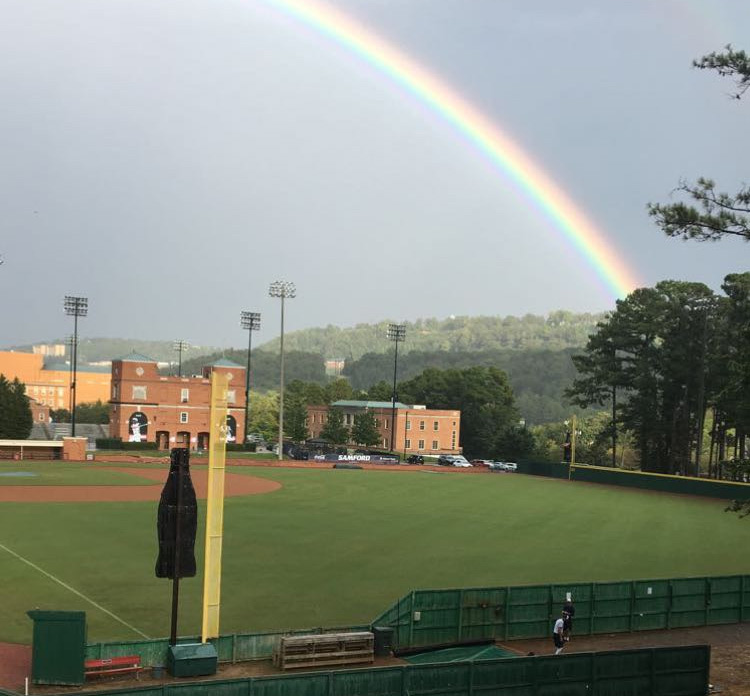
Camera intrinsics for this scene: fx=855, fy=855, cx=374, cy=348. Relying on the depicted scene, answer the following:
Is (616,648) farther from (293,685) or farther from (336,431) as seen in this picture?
(336,431)

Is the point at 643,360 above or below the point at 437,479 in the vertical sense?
above

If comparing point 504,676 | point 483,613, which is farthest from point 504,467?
point 504,676

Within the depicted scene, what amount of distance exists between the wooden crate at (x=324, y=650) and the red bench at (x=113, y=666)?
119 inches

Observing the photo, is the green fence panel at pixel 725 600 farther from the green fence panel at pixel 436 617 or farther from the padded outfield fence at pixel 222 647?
the padded outfield fence at pixel 222 647

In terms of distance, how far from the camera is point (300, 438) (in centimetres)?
13625

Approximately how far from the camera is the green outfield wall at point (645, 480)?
68.5m

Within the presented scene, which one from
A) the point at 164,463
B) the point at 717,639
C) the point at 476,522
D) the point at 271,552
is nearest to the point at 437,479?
the point at 164,463

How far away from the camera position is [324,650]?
19.0 meters

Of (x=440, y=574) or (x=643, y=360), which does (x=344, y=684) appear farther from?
(x=643, y=360)

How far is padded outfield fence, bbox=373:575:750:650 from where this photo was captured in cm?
2169

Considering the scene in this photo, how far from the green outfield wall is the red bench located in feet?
183

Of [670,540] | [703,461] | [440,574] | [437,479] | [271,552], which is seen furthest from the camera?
[703,461]

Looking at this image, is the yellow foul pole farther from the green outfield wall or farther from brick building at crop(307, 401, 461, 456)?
brick building at crop(307, 401, 461, 456)

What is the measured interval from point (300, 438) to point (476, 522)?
299 ft
